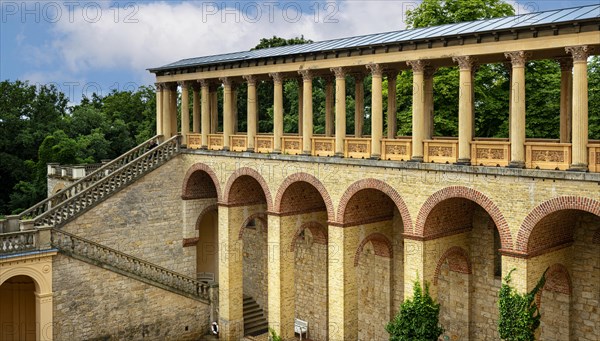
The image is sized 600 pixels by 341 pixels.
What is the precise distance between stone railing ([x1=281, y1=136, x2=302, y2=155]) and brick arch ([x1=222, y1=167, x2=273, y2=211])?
1.90m

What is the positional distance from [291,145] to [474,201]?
10.0 m

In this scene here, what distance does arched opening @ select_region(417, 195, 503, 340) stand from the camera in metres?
23.8

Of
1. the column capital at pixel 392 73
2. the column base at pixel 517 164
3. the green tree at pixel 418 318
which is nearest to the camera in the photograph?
the column base at pixel 517 164

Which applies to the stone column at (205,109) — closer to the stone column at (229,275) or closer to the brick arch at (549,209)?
the stone column at (229,275)

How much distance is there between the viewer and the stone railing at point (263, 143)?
29758mm

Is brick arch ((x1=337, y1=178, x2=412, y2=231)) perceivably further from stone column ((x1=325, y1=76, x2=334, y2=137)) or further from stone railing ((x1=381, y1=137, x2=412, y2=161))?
stone column ((x1=325, y1=76, x2=334, y2=137))

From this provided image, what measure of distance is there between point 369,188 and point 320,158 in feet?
9.83

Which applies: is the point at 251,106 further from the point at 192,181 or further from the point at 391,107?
the point at 391,107


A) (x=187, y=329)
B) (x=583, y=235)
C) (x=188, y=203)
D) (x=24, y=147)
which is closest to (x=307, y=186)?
(x=188, y=203)

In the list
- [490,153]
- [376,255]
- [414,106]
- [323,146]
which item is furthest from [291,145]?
[490,153]

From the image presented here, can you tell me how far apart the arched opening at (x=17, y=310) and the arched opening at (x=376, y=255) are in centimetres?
1587

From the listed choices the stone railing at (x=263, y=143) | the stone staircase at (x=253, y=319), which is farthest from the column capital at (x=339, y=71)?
the stone staircase at (x=253, y=319)

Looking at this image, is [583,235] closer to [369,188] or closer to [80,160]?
[369,188]

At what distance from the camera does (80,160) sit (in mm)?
54438
